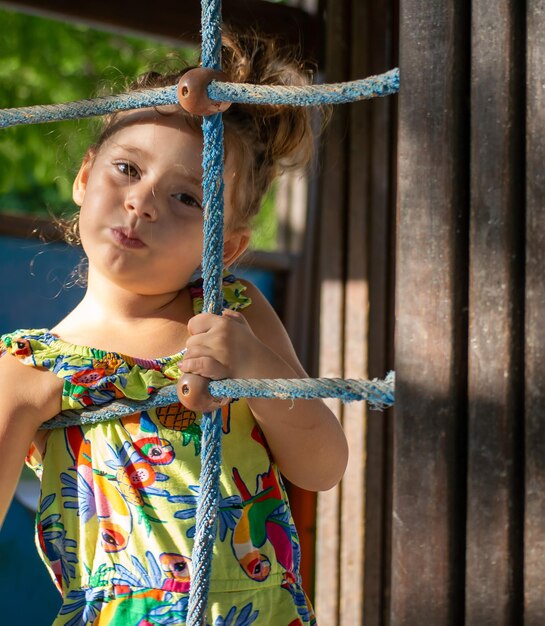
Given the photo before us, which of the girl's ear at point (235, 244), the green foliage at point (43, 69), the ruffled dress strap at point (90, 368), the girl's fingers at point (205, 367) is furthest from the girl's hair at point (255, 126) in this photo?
the green foliage at point (43, 69)

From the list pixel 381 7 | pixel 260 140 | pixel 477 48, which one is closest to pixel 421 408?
pixel 477 48

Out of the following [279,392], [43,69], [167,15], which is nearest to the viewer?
[279,392]

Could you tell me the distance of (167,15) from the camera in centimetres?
263

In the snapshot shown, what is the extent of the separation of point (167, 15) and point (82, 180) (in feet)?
3.62

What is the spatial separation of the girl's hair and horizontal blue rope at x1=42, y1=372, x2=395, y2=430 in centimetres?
39

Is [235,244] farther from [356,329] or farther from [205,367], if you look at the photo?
[356,329]

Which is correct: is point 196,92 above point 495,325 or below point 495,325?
above

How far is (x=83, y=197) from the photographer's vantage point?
5.35ft

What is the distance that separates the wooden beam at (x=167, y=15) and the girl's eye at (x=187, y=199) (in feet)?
3.59

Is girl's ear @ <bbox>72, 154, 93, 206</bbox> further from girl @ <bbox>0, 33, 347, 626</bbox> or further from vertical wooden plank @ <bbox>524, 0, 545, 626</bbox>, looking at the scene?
vertical wooden plank @ <bbox>524, 0, 545, 626</bbox>

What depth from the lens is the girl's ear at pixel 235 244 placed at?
165cm

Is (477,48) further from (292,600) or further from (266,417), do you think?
(292,600)

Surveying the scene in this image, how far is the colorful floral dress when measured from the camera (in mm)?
1372

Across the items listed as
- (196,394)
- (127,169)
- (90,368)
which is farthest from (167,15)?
(196,394)
